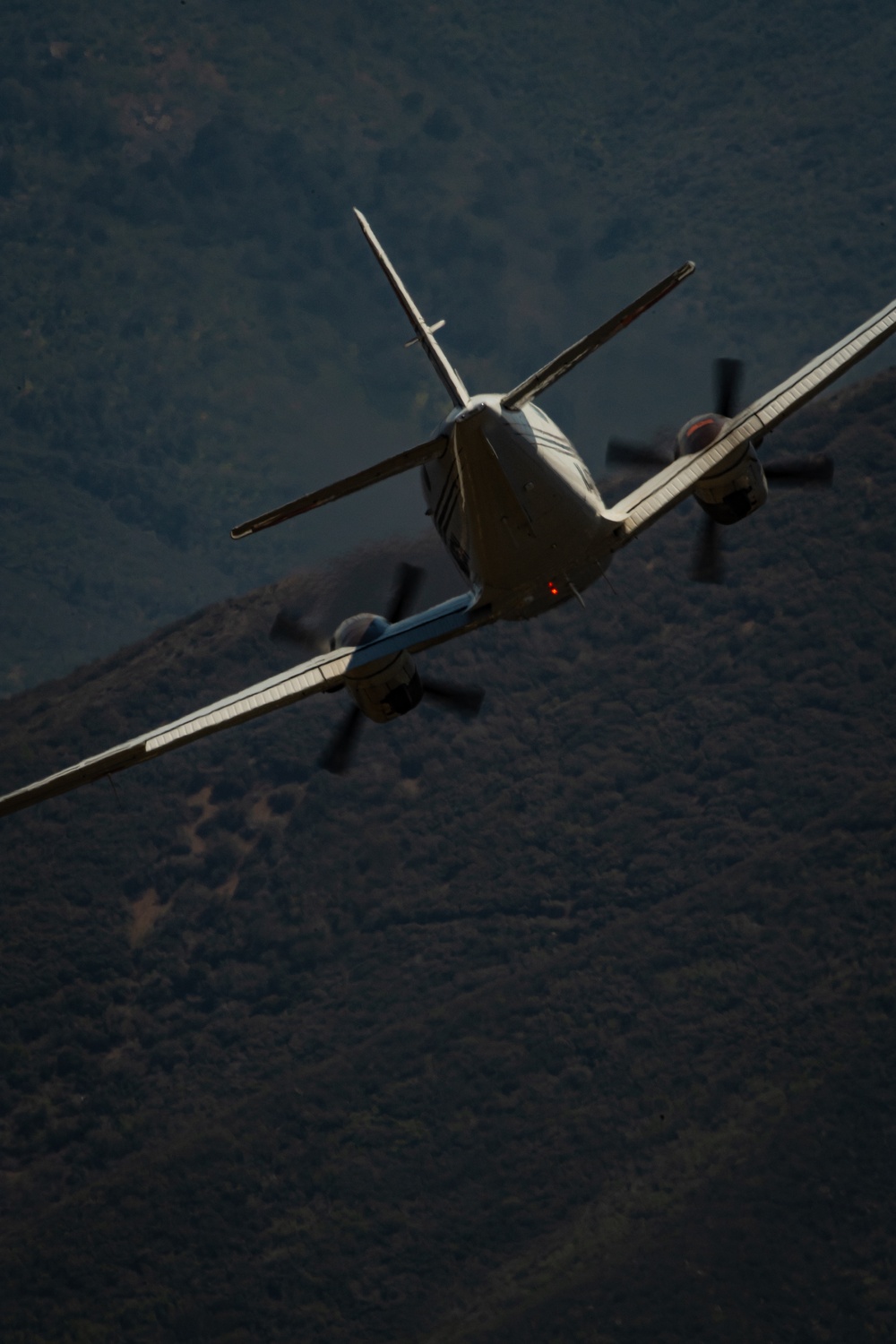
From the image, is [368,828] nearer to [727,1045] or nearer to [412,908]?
[412,908]

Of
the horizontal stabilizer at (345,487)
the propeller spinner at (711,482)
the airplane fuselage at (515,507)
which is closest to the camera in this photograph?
the horizontal stabilizer at (345,487)

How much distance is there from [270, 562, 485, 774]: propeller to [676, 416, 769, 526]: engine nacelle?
8.93 meters

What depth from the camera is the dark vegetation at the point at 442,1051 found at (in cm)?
17638

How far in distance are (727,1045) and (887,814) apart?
29427mm

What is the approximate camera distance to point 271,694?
4972 cm

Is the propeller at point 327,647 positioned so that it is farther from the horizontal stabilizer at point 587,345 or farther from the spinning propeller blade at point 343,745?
the horizontal stabilizer at point 587,345

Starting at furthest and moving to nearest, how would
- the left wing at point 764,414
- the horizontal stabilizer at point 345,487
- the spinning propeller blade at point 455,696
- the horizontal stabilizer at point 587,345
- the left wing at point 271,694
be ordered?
the spinning propeller blade at point 455,696 < the left wing at point 764,414 < the left wing at point 271,694 < the horizontal stabilizer at point 587,345 < the horizontal stabilizer at point 345,487

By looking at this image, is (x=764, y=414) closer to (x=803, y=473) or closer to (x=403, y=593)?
(x=803, y=473)

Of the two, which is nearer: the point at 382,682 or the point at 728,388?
the point at 382,682

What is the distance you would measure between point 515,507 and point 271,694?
906 cm

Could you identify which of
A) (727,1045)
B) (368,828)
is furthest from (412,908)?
(727,1045)

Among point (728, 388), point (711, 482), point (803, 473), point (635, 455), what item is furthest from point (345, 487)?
point (803, 473)

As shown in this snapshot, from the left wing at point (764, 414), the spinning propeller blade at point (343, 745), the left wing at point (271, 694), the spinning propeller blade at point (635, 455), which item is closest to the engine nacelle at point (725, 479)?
the left wing at point (764, 414)

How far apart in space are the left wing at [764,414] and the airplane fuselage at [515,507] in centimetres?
276
